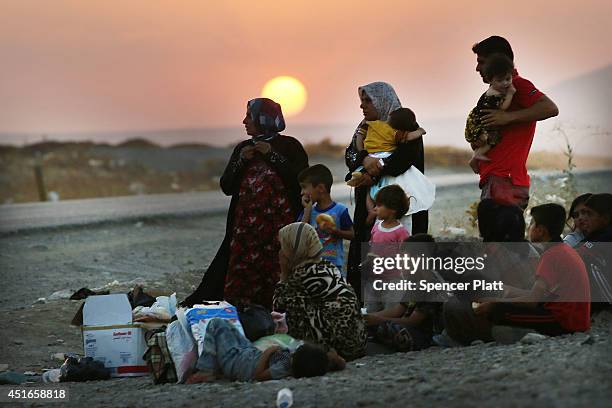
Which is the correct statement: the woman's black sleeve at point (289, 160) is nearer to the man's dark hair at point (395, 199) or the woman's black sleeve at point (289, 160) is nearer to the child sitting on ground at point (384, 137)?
the child sitting on ground at point (384, 137)

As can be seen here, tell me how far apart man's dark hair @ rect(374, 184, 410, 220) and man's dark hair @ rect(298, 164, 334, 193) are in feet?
1.39

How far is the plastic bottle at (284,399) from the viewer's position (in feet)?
15.0

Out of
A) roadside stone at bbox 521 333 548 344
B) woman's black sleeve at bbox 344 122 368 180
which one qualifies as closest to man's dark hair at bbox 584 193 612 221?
roadside stone at bbox 521 333 548 344

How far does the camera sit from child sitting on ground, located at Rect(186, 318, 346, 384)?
5184 mm

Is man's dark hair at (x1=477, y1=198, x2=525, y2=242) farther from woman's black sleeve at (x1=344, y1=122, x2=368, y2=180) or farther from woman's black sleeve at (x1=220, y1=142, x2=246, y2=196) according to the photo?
woman's black sleeve at (x1=220, y1=142, x2=246, y2=196)

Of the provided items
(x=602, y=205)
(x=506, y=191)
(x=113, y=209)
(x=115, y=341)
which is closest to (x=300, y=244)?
(x=115, y=341)

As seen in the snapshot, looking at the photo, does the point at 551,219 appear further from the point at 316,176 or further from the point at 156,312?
the point at 156,312

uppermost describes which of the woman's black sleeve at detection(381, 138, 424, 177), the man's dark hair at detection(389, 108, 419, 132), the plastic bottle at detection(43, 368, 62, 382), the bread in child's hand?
the man's dark hair at detection(389, 108, 419, 132)

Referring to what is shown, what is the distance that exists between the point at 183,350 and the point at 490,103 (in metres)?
2.44

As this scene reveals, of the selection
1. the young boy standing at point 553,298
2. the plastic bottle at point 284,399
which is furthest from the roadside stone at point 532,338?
the plastic bottle at point 284,399

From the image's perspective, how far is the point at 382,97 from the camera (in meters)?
6.84

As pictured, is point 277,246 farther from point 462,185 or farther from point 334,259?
point 462,185

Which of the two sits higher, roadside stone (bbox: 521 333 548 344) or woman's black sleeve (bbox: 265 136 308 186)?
woman's black sleeve (bbox: 265 136 308 186)

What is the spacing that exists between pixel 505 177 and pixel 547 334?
42.9 inches
